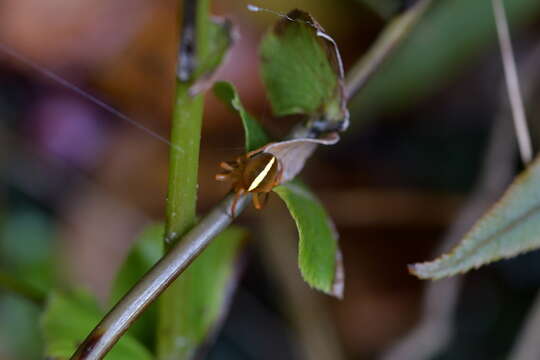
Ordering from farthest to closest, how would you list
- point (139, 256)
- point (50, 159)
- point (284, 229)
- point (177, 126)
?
point (50, 159) → point (284, 229) → point (139, 256) → point (177, 126)

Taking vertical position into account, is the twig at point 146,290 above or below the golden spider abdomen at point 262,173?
below

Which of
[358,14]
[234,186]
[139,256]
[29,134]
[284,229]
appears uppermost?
[234,186]

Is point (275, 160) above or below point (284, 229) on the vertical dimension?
above

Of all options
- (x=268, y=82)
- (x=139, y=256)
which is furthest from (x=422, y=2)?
(x=139, y=256)

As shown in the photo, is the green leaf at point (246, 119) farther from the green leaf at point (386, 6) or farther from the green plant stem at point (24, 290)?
the green plant stem at point (24, 290)

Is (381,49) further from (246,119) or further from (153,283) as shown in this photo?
(153,283)

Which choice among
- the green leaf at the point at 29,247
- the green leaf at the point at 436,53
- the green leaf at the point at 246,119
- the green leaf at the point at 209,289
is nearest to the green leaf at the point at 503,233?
the green leaf at the point at 246,119

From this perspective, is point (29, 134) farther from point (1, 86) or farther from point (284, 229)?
point (284, 229)
